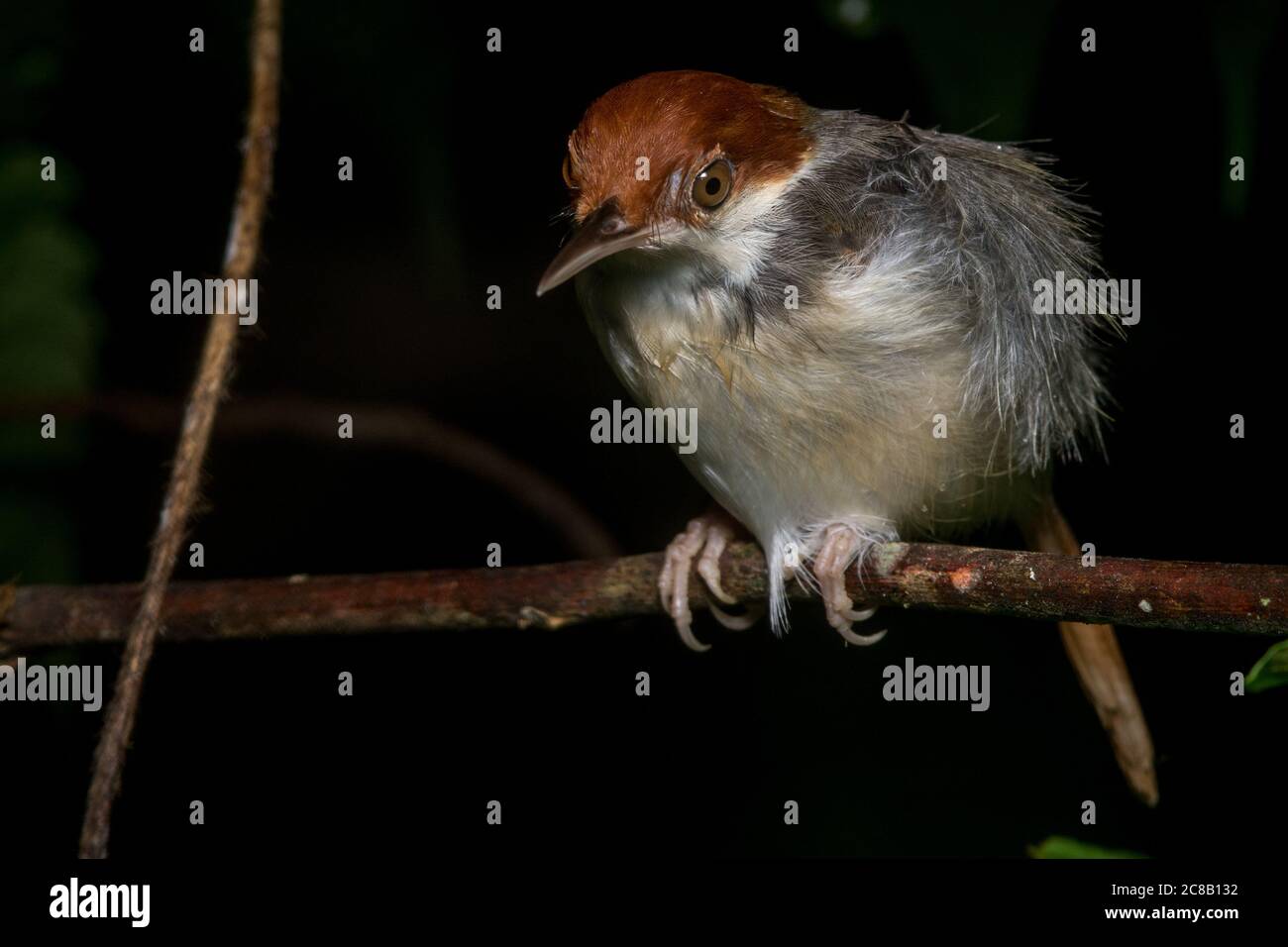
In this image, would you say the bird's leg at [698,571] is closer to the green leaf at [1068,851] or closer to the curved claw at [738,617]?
the curved claw at [738,617]

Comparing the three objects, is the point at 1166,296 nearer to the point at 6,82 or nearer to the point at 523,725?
the point at 523,725

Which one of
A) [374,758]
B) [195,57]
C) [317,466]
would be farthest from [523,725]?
[195,57]

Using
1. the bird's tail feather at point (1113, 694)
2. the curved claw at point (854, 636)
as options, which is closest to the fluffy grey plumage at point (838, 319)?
the curved claw at point (854, 636)

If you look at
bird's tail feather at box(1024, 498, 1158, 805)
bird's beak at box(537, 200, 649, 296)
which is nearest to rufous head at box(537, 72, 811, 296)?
bird's beak at box(537, 200, 649, 296)

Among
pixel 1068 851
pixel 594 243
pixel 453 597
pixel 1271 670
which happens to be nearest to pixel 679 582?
pixel 453 597

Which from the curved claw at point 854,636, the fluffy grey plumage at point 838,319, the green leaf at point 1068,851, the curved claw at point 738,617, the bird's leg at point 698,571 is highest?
the fluffy grey plumage at point 838,319

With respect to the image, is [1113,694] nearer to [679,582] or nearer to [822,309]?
→ [679,582]
